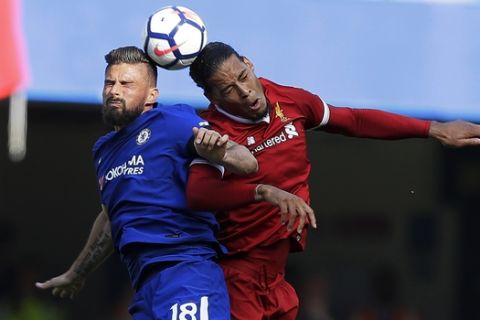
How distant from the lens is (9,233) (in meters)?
13.6

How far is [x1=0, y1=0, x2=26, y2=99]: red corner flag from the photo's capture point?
9.70 meters

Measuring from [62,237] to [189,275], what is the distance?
8.47m

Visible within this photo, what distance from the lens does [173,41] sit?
19.2 ft

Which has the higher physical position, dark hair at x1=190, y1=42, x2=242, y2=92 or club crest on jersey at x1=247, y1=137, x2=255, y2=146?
dark hair at x1=190, y1=42, x2=242, y2=92

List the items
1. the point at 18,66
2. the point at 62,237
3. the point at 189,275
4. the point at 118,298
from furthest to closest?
the point at 62,237, the point at 118,298, the point at 18,66, the point at 189,275

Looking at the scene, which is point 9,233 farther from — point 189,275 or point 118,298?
point 189,275

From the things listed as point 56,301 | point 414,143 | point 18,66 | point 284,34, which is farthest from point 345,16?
point 56,301

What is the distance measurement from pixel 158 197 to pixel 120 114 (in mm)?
447

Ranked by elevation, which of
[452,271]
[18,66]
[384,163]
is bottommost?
[452,271]

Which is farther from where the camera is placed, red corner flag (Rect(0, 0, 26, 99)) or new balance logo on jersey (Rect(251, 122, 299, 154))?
red corner flag (Rect(0, 0, 26, 99))

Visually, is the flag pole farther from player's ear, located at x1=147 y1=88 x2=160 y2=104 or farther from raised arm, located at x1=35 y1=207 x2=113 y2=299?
player's ear, located at x1=147 y1=88 x2=160 y2=104

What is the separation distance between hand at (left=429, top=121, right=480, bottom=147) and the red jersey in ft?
0.25

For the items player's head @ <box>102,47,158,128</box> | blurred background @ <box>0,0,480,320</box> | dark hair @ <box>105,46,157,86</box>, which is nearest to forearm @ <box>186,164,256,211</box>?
player's head @ <box>102,47,158,128</box>

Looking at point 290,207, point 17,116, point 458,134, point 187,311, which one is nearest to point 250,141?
point 290,207
